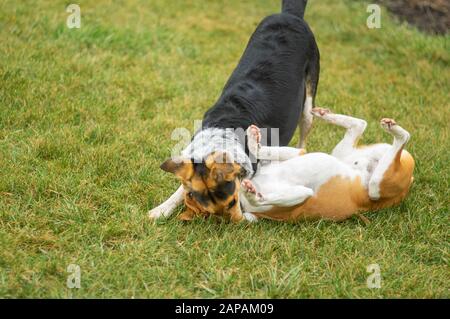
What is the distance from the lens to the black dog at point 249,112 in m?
3.95

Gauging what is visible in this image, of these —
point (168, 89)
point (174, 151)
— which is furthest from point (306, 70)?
point (168, 89)

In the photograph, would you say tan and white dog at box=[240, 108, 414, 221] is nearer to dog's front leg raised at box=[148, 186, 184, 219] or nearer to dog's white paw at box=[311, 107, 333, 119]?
dog's front leg raised at box=[148, 186, 184, 219]

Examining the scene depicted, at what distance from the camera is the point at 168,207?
4.48 meters

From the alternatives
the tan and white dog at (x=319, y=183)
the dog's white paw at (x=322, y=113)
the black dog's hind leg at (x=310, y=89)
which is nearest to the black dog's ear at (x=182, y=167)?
the tan and white dog at (x=319, y=183)

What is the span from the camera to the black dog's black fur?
4.55m

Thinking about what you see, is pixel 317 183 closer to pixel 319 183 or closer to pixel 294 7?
pixel 319 183

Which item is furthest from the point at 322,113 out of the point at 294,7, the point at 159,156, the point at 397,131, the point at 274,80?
the point at 159,156

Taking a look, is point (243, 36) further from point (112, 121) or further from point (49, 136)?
point (49, 136)

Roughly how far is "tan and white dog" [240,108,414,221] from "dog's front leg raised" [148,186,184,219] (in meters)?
0.53

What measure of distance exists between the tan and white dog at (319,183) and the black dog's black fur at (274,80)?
290 millimetres

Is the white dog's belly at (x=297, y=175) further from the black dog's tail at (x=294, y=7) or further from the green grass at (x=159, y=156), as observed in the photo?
the black dog's tail at (x=294, y=7)

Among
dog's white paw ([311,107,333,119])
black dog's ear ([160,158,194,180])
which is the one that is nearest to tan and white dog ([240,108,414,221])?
black dog's ear ([160,158,194,180])

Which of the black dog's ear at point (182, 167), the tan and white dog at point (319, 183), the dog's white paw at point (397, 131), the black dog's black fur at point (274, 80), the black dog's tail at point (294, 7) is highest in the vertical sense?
the black dog's tail at point (294, 7)

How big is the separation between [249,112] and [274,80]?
468 millimetres
